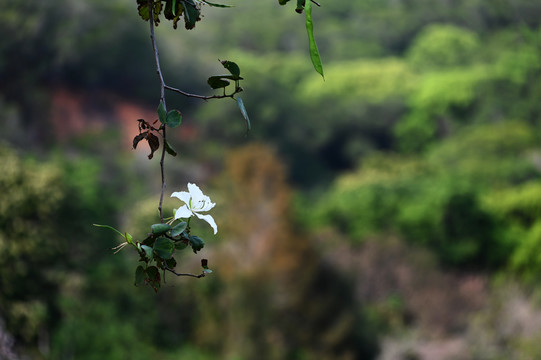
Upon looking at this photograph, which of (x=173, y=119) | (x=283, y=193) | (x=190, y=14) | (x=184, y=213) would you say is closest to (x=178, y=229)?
(x=184, y=213)

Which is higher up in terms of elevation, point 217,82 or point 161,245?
point 217,82

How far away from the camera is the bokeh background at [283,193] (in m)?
10.1

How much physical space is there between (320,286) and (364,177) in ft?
30.3

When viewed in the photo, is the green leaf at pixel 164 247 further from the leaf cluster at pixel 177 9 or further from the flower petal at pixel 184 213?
the leaf cluster at pixel 177 9

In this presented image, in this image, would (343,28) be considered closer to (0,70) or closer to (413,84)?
(413,84)

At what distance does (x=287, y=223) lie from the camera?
12.0 metres

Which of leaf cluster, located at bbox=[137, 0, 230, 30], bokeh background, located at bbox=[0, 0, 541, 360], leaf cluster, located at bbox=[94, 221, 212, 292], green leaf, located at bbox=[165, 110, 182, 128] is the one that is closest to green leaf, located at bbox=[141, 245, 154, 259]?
leaf cluster, located at bbox=[94, 221, 212, 292]

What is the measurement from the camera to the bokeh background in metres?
10.1

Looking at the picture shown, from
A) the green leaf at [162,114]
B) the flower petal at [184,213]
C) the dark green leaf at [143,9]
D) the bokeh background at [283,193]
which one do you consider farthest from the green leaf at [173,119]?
the bokeh background at [283,193]

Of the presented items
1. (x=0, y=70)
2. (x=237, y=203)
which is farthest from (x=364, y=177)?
(x=0, y=70)

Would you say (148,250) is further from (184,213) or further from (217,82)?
(217,82)

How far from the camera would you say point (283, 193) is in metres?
12.3

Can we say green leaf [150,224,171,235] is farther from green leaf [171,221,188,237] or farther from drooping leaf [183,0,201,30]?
drooping leaf [183,0,201,30]

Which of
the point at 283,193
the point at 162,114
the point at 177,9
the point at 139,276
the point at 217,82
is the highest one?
the point at 283,193
